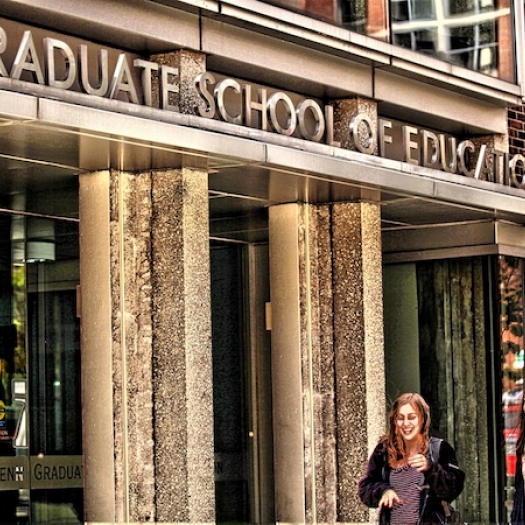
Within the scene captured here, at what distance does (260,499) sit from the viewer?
1536 centimetres

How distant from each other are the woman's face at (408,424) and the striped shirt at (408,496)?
190 mm

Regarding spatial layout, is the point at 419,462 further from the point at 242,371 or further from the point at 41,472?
the point at 242,371

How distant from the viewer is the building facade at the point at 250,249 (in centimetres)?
1095

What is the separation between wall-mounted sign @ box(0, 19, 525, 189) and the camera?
994 centimetres

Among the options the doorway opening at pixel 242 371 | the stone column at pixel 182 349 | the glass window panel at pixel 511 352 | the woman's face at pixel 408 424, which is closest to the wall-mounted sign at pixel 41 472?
the stone column at pixel 182 349

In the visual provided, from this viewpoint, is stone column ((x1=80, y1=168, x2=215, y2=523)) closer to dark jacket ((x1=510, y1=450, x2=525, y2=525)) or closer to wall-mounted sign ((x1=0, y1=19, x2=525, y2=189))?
wall-mounted sign ((x1=0, y1=19, x2=525, y2=189))

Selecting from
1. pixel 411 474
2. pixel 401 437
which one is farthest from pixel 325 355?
pixel 411 474

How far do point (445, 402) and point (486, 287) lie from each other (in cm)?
127

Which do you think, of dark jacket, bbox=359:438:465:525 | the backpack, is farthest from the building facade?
the backpack

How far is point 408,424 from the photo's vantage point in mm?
9234

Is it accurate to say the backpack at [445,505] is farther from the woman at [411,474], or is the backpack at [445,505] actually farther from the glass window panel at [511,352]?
the glass window panel at [511,352]

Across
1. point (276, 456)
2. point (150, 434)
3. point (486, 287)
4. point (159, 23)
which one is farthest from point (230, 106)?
point (486, 287)

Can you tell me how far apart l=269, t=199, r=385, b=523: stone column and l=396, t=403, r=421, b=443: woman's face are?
4317mm

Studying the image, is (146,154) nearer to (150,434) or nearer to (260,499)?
(150,434)
